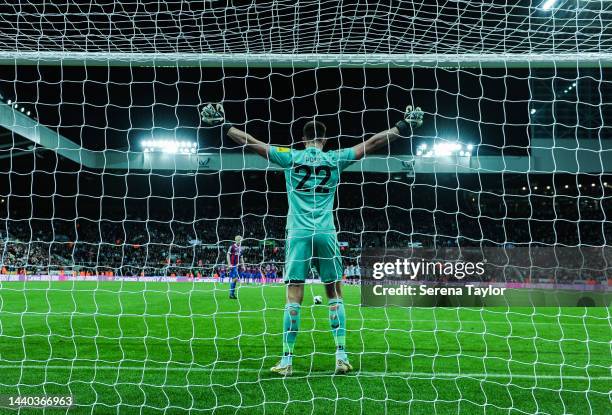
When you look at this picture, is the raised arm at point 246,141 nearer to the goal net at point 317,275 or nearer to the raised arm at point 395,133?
the goal net at point 317,275

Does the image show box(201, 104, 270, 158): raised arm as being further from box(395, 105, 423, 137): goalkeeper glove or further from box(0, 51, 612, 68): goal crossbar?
box(395, 105, 423, 137): goalkeeper glove

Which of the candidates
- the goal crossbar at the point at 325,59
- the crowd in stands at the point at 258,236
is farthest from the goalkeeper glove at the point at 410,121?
the crowd in stands at the point at 258,236

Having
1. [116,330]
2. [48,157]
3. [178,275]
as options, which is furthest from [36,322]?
[48,157]

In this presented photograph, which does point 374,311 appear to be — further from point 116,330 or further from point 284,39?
point 284,39

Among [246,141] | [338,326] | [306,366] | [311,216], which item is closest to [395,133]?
[311,216]

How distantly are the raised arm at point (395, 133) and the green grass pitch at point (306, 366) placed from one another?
1.76m

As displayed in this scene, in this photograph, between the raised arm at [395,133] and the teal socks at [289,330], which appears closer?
the raised arm at [395,133]

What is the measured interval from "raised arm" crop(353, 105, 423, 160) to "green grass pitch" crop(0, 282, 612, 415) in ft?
5.79

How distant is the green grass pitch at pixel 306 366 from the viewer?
135 inches

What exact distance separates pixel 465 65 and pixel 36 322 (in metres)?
6.53

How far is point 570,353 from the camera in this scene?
5410 millimetres

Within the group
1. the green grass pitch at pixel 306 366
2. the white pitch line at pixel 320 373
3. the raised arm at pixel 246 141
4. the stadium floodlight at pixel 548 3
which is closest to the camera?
the green grass pitch at pixel 306 366

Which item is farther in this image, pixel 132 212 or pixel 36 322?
pixel 132 212

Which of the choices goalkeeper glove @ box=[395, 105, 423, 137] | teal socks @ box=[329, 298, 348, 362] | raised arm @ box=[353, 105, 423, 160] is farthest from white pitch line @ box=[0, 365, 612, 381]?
goalkeeper glove @ box=[395, 105, 423, 137]
